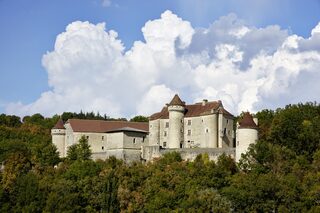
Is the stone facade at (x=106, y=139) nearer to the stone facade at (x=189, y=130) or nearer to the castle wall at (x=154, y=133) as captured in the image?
the castle wall at (x=154, y=133)

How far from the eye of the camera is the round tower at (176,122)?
7631 cm

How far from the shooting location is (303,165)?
6469 cm

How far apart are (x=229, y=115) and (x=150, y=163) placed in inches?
432

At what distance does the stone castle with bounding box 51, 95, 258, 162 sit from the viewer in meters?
74.6

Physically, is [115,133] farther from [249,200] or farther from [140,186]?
[249,200]

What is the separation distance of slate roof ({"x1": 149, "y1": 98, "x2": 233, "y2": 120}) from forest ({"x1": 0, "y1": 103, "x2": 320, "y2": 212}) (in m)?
5.34

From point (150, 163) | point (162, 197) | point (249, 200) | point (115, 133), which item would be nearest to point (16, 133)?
point (115, 133)

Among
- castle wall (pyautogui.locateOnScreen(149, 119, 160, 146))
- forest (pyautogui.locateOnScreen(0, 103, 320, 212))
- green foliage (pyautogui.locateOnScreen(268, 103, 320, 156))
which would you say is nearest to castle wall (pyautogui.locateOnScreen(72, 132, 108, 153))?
forest (pyautogui.locateOnScreen(0, 103, 320, 212))

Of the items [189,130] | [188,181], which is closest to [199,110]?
[189,130]

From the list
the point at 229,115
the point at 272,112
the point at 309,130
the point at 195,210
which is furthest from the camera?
the point at 272,112

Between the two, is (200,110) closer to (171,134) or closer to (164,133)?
(171,134)

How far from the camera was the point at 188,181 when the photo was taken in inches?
2522

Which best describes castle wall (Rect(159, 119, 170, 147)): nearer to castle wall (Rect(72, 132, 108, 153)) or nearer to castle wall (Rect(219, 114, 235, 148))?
castle wall (Rect(219, 114, 235, 148))

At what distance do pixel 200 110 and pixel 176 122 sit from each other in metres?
2.94
